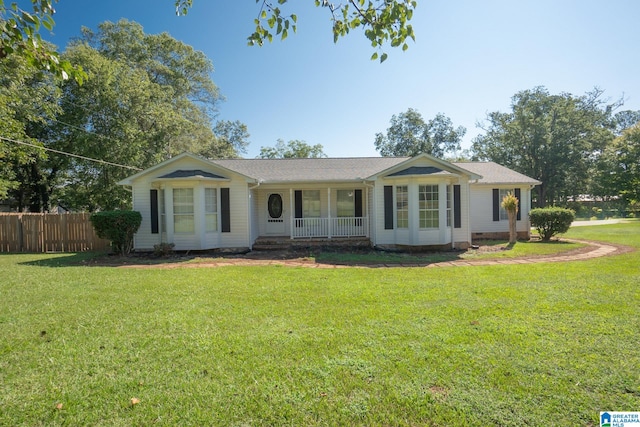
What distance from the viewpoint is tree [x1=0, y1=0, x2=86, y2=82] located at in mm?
2012

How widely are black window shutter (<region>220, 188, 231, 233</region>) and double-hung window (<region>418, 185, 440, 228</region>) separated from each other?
7.17m

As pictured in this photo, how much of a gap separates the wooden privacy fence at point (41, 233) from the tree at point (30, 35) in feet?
42.8

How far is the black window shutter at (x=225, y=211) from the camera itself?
1150cm

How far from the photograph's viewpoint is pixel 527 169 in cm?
3119

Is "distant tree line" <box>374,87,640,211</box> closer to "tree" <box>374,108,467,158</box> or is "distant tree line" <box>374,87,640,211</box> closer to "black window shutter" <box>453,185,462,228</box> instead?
"tree" <box>374,108,467,158</box>

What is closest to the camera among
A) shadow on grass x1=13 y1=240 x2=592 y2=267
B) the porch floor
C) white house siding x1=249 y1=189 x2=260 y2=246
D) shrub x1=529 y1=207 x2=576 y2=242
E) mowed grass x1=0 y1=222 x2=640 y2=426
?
mowed grass x1=0 y1=222 x2=640 y2=426

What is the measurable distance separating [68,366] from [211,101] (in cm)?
2970

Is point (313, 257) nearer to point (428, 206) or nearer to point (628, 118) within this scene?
point (428, 206)

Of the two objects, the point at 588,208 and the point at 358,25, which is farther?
the point at 588,208

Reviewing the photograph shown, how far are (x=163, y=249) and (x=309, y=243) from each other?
5.32m

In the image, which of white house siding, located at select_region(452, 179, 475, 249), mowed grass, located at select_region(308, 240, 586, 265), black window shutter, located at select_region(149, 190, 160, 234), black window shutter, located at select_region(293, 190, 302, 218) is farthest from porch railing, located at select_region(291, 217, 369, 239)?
black window shutter, located at select_region(149, 190, 160, 234)

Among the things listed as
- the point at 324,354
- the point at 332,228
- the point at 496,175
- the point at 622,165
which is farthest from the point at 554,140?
the point at 324,354

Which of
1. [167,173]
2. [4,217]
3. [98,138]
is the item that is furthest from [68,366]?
[98,138]

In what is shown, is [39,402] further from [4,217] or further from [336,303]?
[4,217]
